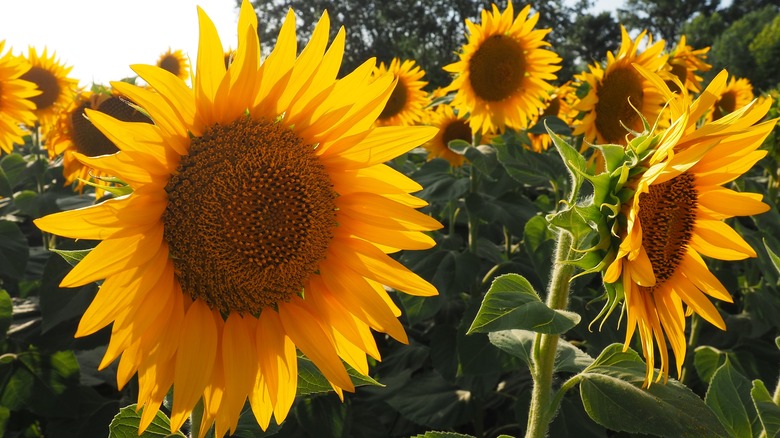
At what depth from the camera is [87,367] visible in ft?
11.4

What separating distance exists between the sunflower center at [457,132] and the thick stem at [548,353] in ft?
11.2

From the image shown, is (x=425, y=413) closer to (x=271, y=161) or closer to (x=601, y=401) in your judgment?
(x=601, y=401)

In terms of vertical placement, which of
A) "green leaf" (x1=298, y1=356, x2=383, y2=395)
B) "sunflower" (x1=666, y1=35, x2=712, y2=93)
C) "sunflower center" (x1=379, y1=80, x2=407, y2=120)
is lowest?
"green leaf" (x1=298, y1=356, x2=383, y2=395)

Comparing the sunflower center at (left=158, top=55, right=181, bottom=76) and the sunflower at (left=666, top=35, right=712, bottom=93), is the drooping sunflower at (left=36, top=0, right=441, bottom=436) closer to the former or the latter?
the sunflower at (left=666, top=35, right=712, bottom=93)

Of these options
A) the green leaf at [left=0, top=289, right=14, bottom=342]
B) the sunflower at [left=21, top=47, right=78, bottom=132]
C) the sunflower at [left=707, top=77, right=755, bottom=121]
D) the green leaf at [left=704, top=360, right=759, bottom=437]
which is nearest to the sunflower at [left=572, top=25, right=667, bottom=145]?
the green leaf at [left=704, top=360, right=759, bottom=437]

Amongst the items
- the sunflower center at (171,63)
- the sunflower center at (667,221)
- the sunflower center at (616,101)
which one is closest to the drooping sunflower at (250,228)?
the sunflower center at (667,221)

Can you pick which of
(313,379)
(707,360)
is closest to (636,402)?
(313,379)

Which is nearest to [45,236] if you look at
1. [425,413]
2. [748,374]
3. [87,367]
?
[87,367]

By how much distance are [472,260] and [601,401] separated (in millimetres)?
1794

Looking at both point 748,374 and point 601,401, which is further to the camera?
point 748,374

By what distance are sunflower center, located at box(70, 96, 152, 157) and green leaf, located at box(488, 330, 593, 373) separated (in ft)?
6.68

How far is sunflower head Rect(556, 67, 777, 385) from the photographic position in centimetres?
153

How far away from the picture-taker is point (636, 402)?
1753mm

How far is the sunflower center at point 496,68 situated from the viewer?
4445 mm
